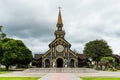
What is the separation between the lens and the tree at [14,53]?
244ft

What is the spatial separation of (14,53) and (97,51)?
3424 cm

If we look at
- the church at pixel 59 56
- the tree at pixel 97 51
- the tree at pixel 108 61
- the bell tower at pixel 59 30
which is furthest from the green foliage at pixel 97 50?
the bell tower at pixel 59 30

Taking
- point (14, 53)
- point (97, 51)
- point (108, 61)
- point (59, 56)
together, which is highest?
point (97, 51)

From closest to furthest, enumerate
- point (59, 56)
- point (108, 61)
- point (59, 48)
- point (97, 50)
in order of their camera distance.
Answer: point (108, 61) < point (59, 56) < point (59, 48) < point (97, 50)

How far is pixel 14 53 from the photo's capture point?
75562mm

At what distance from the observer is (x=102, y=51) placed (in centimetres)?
9588

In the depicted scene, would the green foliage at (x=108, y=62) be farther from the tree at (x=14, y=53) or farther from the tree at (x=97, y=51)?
the tree at (x=14, y=53)

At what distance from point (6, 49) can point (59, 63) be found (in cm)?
1952

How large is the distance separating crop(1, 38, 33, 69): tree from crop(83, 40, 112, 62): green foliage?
981 inches

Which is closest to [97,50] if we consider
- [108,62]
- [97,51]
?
[97,51]

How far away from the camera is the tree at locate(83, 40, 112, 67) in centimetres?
9568

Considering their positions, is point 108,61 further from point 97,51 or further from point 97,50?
point 97,50

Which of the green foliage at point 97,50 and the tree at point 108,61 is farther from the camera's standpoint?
the green foliage at point 97,50

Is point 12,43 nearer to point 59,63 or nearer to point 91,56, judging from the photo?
point 59,63
